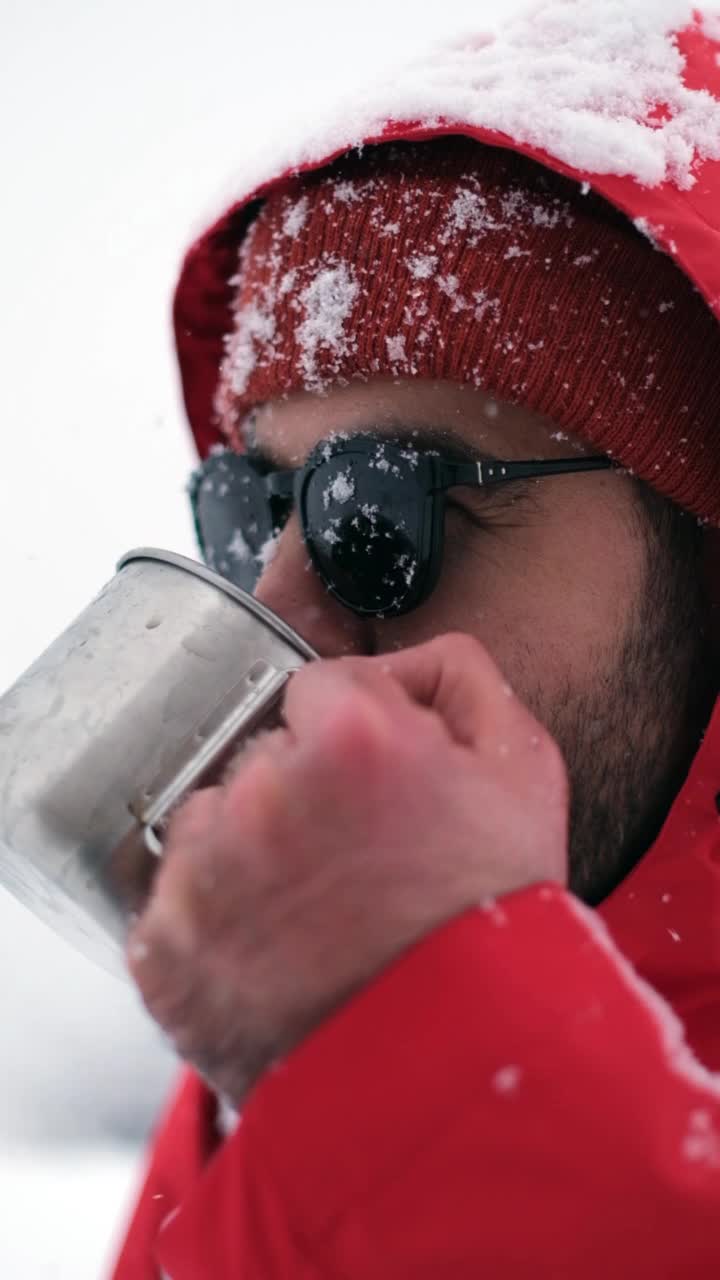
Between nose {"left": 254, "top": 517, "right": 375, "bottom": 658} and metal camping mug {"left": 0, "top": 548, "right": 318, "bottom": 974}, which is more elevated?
metal camping mug {"left": 0, "top": 548, "right": 318, "bottom": 974}

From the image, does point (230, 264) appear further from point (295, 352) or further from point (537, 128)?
point (537, 128)

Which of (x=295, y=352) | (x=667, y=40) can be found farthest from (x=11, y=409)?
(x=667, y=40)

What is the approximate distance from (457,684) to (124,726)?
31cm

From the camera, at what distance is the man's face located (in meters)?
1.27

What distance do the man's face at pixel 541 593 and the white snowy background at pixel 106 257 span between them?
208 centimetres

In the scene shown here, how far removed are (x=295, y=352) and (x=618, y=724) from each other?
68 centimetres

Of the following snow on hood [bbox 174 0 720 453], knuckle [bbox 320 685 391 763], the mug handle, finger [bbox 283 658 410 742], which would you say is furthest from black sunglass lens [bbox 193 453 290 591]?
knuckle [bbox 320 685 391 763]

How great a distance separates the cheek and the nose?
4cm

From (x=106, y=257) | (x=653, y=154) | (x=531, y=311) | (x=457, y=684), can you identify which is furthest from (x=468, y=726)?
(x=106, y=257)

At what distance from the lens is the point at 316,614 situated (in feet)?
4.24

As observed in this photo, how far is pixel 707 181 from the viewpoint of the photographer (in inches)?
47.0

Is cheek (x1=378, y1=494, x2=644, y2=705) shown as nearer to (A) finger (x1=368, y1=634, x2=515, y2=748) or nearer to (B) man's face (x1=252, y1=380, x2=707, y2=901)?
(B) man's face (x1=252, y1=380, x2=707, y2=901)

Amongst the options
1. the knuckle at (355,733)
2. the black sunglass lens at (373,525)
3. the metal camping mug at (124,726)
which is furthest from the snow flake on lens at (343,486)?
the knuckle at (355,733)

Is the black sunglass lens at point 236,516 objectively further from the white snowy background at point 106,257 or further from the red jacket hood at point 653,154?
the white snowy background at point 106,257
